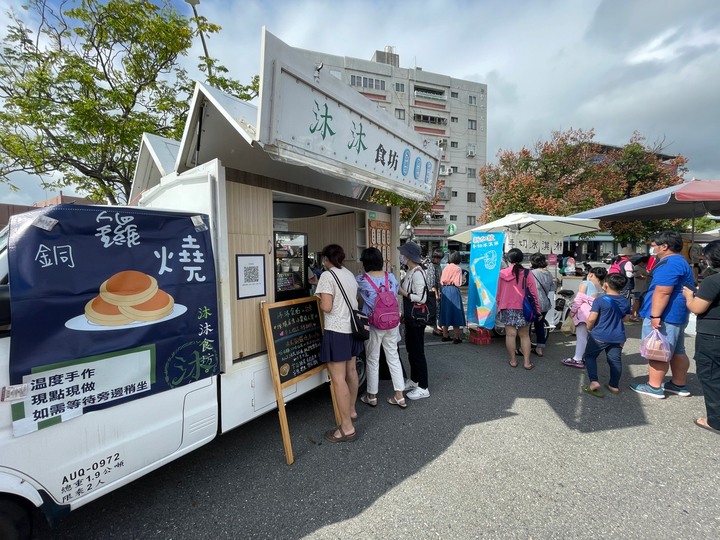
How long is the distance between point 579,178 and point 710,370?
Result: 15.0 meters

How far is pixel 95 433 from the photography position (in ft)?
5.91

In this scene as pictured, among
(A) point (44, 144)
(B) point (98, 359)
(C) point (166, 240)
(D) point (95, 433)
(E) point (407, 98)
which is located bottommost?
(D) point (95, 433)

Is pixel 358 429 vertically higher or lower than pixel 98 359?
lower

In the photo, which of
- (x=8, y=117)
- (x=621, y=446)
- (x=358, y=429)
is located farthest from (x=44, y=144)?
(x=621, y=446)

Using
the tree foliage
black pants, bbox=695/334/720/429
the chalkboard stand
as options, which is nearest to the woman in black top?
black pants, bbox=695/334/720/429

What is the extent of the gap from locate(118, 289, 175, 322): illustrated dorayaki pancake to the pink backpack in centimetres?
183

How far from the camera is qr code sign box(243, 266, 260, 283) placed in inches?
105

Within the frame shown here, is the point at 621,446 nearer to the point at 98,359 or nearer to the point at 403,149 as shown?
the point at 403,149

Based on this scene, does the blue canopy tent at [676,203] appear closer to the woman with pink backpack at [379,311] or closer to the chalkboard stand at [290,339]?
the woman with pink backpack at [379,311]

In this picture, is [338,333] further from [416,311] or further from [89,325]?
[89,325]

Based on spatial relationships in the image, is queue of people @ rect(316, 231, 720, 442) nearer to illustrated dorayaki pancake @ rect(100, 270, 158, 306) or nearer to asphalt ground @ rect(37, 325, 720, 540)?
asphalt ground @ rect(37, 325, 720, 540)

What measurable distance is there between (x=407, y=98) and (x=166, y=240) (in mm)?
33619

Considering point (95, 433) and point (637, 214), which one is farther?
point (637, 214)

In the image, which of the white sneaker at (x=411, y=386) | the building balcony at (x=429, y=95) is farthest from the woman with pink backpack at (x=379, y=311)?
the building balcony at (x=429, y=95)
